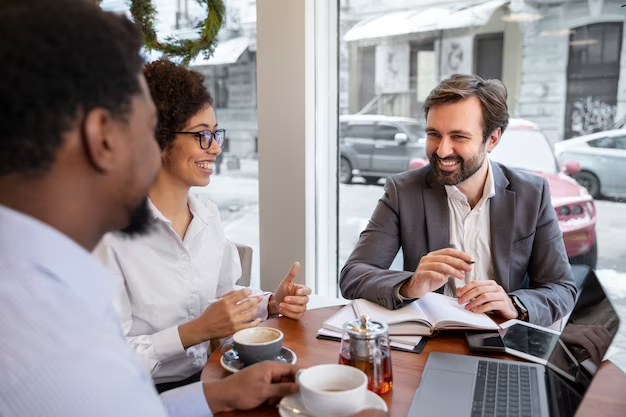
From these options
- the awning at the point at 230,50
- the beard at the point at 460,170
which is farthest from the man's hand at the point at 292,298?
the awning at the point at 230,50

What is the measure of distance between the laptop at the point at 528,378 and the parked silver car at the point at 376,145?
4.80 feet

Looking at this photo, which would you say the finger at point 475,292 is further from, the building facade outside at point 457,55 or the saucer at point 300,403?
the building facade outside at point 457,55

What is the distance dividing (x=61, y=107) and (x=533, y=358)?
1079 millimetres

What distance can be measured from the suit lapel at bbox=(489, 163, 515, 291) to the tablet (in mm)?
318

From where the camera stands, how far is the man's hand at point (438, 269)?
4.48ft

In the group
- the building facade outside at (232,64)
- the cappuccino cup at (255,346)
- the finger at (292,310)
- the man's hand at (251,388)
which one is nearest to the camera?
the man's hand at (251,388)

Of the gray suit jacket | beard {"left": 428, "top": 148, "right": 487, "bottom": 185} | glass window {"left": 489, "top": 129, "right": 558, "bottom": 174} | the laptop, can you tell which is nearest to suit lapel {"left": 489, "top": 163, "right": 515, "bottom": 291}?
the gray suit jacket

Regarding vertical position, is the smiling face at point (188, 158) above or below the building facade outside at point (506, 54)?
below

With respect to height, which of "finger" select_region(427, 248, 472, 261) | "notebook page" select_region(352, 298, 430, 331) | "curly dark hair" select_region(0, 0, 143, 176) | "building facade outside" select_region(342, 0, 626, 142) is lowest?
"notebook page" select_region(352, 298, 430, 331)

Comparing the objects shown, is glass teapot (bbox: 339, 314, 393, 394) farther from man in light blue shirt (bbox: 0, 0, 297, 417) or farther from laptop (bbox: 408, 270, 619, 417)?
man in light blue shirt (bbox: 0, 0, 297, 417)

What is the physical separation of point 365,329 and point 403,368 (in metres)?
0.20

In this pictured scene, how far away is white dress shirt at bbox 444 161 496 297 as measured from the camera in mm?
1771

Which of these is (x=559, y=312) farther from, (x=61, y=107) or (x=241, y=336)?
(x=61, y=107)

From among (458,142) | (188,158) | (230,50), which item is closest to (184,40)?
(230,50)
